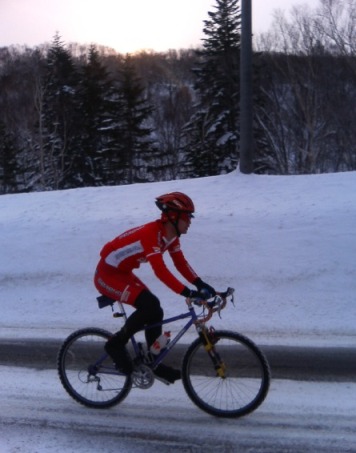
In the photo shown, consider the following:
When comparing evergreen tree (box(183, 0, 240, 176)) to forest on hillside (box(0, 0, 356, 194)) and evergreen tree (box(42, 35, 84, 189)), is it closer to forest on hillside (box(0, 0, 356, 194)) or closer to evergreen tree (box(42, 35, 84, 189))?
forest on hillside (box(0, 0, 356, 194))

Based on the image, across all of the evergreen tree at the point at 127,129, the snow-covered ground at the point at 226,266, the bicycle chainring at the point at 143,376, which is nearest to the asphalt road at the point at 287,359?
the snow-covered ground at the point at 226,266

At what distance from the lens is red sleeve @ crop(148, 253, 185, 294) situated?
15.8 feet

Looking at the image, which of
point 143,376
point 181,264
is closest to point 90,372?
point 143,376

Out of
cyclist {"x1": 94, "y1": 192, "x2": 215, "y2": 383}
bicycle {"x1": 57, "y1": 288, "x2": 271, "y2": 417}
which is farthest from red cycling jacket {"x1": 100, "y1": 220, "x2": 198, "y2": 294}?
bicycle {"x1": 57, "y1": 288, "x2": 271, "y2": 417}

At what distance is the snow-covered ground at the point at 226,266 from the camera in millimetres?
5711

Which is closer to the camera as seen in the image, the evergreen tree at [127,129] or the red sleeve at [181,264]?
the red sleeve at [181,264]

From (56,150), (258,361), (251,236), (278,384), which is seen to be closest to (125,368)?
(258,361)

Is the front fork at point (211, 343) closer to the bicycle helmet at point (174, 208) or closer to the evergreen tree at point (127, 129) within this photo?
the bicycle helmet at point (174, 208)

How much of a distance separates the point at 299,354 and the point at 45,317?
4226 mm

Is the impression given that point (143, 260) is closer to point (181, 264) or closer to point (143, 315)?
point (181, 264)

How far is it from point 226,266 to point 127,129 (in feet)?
115

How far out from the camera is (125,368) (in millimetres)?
5238

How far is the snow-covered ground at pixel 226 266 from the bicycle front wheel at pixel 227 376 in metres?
0.20

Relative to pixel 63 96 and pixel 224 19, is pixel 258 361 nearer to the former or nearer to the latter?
pixel 224 19
